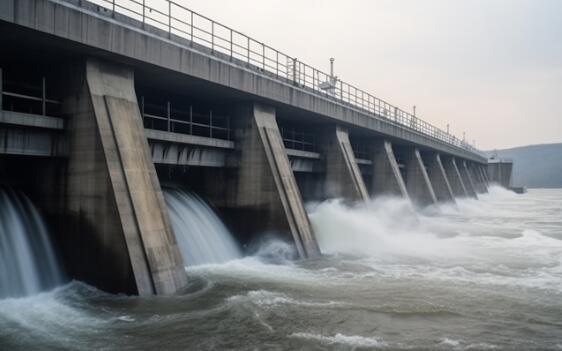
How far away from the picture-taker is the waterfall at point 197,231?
16.1 m

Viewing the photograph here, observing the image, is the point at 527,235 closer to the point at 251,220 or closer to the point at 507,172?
the point at 251,220

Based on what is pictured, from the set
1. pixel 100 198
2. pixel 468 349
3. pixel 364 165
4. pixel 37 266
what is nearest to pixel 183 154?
pixel 100 198

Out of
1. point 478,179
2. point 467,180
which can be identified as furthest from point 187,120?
point 478,179

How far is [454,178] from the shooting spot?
5862 cm

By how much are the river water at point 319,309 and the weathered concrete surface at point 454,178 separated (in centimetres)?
4075

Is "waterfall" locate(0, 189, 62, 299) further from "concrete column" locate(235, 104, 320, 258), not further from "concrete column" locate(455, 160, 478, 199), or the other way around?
"concrete column" locate(455, 160, 478, 199)

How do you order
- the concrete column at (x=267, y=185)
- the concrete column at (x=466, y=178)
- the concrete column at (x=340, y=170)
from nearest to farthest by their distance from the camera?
the concrete column at (x=267, y=185) < the concrete column at (x=340, y=170) < the concrete column at (x=466, y=178)

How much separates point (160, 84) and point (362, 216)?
1466cm

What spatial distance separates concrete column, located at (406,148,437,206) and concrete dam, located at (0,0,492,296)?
22.0 meters

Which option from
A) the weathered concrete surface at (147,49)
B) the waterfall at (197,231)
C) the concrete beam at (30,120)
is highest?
the weathered concrete surface at (147,49)

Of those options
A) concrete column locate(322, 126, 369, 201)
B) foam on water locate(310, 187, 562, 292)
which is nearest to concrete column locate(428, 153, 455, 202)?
foam on water locate(310, 187, 562, 292)

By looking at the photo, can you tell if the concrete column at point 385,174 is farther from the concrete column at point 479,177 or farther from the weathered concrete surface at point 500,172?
the weathered concrete surface at point 500,172

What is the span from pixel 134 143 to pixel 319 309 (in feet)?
23.2

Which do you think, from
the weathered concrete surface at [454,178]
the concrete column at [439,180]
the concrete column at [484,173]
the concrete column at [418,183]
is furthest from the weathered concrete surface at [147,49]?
the concrete column at [484,173]
